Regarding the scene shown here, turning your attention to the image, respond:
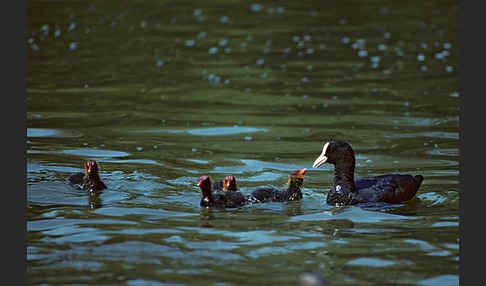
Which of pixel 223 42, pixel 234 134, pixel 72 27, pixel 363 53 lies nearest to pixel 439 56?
pixel 363 53

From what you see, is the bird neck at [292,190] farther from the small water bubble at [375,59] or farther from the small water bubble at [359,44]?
the small water bubble at [359,44]

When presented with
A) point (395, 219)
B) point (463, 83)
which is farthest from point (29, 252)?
point (463, 83)

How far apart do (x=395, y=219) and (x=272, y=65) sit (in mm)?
11205

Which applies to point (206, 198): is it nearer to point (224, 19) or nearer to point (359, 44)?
point (359, 44)

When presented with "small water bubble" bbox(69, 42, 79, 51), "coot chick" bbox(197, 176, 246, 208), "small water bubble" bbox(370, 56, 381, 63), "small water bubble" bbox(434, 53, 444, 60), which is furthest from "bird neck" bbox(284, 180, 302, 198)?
"small water bubble" bbox(69, 42, 79, 51)

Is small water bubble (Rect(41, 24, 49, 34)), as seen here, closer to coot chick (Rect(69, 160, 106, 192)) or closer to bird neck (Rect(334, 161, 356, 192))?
coot chick (Rect(69, 160, 106, 192))

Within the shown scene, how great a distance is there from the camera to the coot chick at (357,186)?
1038cm

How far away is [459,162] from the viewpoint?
12.5 m

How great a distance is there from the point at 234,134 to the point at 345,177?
4370 millimetres

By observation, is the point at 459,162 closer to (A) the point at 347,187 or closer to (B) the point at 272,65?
(A) the point at 347,187

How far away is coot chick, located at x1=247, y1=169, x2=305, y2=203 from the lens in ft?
33.8

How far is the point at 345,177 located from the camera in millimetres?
10422

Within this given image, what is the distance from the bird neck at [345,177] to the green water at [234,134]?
351mm

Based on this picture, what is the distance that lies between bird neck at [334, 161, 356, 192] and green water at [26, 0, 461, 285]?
351mm
